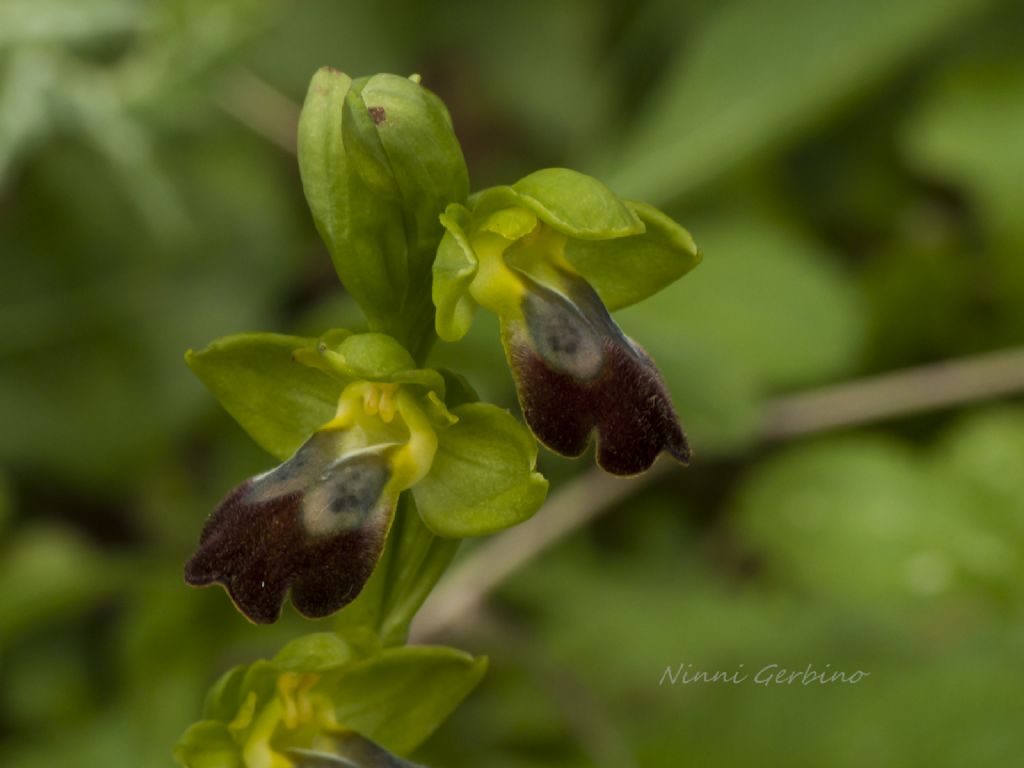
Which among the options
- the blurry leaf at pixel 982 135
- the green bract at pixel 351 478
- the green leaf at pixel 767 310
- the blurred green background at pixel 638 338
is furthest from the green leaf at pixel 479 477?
the blurry leaf at pixel 982 135

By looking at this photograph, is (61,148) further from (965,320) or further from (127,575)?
(965,320)

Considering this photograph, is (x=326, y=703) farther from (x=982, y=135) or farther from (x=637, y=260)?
(x=982, y=135)

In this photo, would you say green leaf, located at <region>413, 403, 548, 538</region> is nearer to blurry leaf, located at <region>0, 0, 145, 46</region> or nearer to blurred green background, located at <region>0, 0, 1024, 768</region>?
blurred green background, located at <region>0, 0, 1024, 768</region>

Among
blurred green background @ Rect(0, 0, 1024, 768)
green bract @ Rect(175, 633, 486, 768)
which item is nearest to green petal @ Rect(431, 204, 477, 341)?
green bract @ Rect(175, 633, 486, 768)

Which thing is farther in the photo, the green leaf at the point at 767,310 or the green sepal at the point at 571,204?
the green leaf at the point at 767,310

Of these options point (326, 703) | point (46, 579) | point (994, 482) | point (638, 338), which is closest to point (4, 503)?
point (46, 579)

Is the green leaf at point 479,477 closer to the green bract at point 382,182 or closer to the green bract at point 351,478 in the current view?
the green bract at point 351,478

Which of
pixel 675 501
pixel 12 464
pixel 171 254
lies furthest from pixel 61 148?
pixel 675 501
